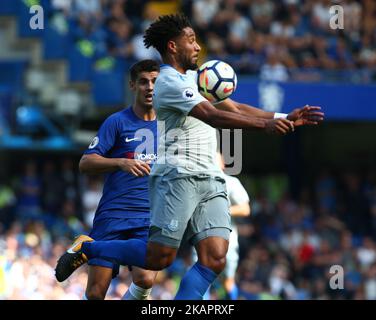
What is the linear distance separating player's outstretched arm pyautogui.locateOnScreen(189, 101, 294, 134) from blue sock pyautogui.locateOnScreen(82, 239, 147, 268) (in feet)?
4.05

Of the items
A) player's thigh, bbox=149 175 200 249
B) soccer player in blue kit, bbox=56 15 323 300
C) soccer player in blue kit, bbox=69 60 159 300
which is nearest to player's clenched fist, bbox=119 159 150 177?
soccer player in blue kit, bbox=56 15 323 300

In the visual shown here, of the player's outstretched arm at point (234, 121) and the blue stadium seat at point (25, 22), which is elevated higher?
the blue stadium seat at point (25, 22)

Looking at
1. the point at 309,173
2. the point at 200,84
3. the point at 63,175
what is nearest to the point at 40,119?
the point at 63,175

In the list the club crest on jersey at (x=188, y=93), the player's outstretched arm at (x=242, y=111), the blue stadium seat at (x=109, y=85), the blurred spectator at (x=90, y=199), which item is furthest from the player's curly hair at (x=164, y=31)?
the blue stadium seat at (x=109, y=85)

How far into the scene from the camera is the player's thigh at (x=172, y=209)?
851cm

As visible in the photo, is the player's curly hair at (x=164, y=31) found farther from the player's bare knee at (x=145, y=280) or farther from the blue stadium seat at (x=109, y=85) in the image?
the blue stadium seat at (x=109, y=85)

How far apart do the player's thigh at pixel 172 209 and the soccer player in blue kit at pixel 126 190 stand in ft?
3.30

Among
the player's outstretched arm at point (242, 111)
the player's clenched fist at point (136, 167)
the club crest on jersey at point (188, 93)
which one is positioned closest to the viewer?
the club crest on jersey at point (188, 93)

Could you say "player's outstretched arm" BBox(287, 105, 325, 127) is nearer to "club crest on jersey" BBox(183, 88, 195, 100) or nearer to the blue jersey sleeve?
"club crest on jersey" BBox(183, 88, 195, 100)

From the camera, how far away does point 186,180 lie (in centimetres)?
856

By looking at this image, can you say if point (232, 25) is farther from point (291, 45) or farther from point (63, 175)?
point (63, 175)

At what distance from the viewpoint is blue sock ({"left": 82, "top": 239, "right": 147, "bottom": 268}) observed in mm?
8875
